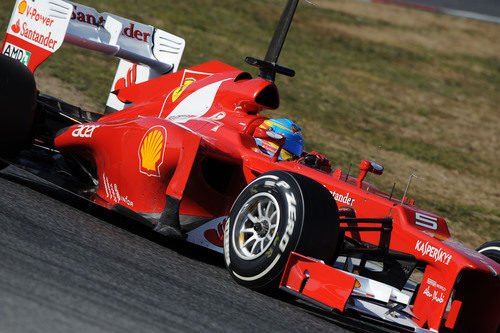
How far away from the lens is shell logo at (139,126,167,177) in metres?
5.57

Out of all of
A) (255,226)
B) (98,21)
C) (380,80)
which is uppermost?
(380,80)

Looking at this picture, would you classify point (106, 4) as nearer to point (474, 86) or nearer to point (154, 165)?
point (474, 86)

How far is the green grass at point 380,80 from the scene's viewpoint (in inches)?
564

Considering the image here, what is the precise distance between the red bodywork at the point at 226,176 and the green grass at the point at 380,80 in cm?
507

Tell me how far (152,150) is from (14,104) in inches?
65.2

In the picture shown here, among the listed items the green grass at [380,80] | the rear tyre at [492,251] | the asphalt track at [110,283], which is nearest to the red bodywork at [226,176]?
the asphalt track at [110,283]

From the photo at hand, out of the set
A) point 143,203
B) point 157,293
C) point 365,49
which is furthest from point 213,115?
point 365,49

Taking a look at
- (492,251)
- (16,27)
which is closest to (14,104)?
(16,27)

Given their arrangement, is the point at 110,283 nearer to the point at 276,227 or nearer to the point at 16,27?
the point at 276,227

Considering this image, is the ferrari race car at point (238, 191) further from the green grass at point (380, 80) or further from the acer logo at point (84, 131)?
the green grass at point (380, 80)

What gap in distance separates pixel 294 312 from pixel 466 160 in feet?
40.9

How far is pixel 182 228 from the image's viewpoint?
542 cm

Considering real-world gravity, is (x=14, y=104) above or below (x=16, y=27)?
below

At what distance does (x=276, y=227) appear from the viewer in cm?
464
